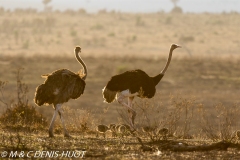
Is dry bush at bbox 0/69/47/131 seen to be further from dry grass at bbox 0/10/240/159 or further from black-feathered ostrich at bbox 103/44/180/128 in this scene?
black-feathered ostrich at bbox 103/44/180/128

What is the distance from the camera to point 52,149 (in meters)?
10.8

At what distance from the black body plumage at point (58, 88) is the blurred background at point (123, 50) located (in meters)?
2.95

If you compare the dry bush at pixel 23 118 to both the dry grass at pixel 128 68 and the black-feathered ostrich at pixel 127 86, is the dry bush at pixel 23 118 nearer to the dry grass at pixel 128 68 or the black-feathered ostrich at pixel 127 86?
the dry grass at pixel 128 68

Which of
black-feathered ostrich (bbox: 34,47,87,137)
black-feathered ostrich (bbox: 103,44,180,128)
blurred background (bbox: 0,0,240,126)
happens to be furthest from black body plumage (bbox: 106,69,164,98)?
blurred background (bbox: 0,0,240,126)

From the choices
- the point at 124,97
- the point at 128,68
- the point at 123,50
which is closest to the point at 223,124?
the point at 124,97

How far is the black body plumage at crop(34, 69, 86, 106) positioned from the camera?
41.3 ft

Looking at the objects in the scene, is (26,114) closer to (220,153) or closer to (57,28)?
(220,153)

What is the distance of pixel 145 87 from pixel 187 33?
132 feet

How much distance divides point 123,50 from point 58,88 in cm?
3176

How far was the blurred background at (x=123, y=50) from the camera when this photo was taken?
28067mm

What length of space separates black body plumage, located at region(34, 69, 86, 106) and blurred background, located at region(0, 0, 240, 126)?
2.95 metres

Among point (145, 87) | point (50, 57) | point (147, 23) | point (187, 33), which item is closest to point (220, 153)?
point (145, 87)

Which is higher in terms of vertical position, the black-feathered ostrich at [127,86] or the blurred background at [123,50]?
the blurred background at [123,50]

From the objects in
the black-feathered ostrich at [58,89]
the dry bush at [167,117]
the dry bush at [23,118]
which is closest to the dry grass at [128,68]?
the dry bush at [167,117]
